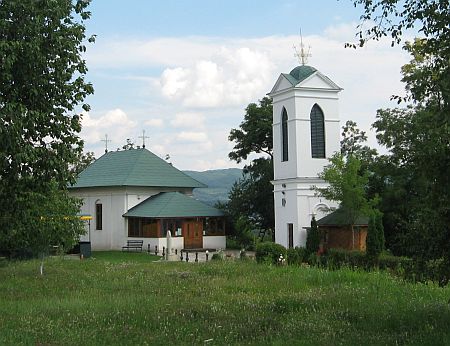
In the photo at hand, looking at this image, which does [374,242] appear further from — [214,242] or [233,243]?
[233,243]

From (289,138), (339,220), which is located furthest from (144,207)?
(339,220)

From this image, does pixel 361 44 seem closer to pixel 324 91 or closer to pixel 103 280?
pixel 103 280

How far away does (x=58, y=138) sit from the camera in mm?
14797

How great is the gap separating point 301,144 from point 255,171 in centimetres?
1066

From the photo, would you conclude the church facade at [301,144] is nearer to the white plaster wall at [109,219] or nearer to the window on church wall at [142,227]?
the window on church wall at [142,227]

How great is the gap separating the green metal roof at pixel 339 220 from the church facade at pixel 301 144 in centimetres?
128

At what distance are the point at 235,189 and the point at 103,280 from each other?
30.6m

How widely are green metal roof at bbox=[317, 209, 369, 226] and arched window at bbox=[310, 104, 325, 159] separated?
16.7 feet

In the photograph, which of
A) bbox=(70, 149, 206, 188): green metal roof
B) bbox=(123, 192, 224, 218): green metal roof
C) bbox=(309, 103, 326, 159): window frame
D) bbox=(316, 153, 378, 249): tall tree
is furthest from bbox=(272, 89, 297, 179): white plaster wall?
bbox=(70, 149, 206, 188): green metal roof

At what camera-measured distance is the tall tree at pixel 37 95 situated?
13.0 m

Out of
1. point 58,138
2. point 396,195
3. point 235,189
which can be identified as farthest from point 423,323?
point 235,189

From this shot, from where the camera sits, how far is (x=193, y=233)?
47.9 meters

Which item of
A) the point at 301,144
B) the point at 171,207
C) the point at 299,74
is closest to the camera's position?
the point at 301,144

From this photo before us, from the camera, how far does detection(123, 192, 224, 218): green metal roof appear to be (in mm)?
46375
